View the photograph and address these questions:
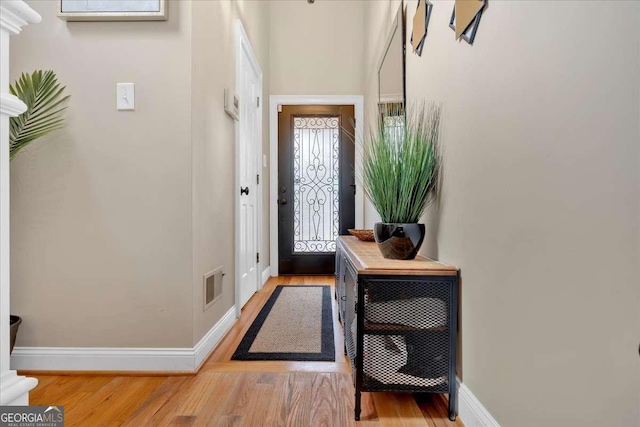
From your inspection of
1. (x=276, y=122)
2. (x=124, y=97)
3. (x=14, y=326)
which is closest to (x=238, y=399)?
(x=14, y=326)

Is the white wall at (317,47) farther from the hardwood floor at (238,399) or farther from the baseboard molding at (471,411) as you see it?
the baseboard molding at (471,411)

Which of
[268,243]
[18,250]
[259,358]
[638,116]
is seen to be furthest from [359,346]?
[268,243]

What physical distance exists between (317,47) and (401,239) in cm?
313

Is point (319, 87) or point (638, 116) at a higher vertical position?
point (319, 87)

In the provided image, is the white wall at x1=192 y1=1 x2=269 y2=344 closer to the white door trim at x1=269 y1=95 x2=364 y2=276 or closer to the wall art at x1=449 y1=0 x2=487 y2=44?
the wall art at x1=449 y1=0 x2=487 y2=44

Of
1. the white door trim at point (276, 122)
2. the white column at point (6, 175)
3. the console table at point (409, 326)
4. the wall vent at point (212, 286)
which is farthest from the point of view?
the white door trim at point (276, 122)

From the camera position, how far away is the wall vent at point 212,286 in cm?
184

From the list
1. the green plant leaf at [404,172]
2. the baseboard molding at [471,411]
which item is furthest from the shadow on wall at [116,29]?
the baseboard molding at [471,411]

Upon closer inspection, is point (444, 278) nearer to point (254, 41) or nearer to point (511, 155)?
point (511, 155)

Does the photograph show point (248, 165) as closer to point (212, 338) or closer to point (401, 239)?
point (212, 338)

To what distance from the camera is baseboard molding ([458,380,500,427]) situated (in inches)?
42.8

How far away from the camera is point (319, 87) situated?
12.8ft

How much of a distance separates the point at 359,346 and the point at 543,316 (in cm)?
62

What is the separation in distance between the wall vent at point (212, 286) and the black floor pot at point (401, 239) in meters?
0.94
